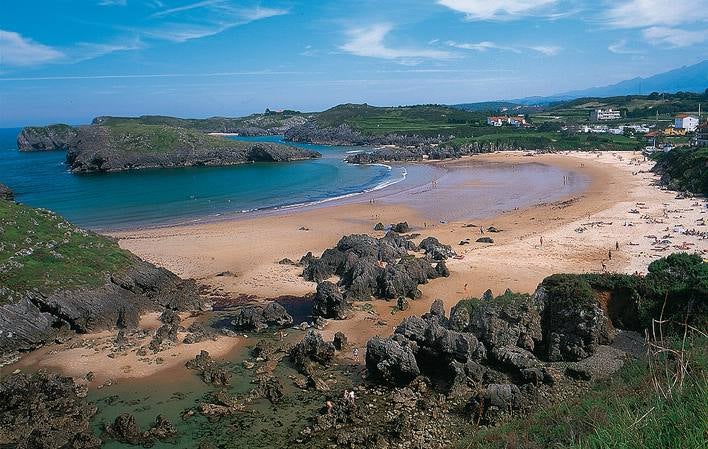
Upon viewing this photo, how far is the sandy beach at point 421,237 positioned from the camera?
22453 millimetres

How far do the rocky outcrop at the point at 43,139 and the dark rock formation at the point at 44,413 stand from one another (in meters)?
146

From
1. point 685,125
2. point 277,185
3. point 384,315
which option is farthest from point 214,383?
point 685,125

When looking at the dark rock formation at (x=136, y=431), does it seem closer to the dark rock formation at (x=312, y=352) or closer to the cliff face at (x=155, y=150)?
the dark rock formation at (x=312, y=352)

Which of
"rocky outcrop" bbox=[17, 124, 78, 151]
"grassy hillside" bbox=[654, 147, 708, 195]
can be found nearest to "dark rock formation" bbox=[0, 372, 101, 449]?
"grassy hillside" bbox=[654, 147, 708, 195]

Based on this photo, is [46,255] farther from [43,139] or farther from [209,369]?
[43,139]

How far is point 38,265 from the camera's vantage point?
24.2 m

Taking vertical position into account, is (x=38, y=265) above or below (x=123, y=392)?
above

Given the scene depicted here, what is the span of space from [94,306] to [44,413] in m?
8.00

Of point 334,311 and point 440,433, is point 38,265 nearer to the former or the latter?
point 334,311

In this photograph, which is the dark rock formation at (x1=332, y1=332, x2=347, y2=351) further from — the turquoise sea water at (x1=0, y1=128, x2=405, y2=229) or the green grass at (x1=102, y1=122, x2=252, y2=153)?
the green grass at (x1=102, y1=122, x2=252, y2=153)

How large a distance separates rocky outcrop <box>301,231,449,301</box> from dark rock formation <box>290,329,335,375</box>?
6.42 meters

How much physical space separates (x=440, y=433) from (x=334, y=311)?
33.6 feet

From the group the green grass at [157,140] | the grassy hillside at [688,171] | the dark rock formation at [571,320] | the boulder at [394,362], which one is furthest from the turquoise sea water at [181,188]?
the dark rock formation at [571,320]

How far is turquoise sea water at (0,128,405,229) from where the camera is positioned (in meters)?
54.3
